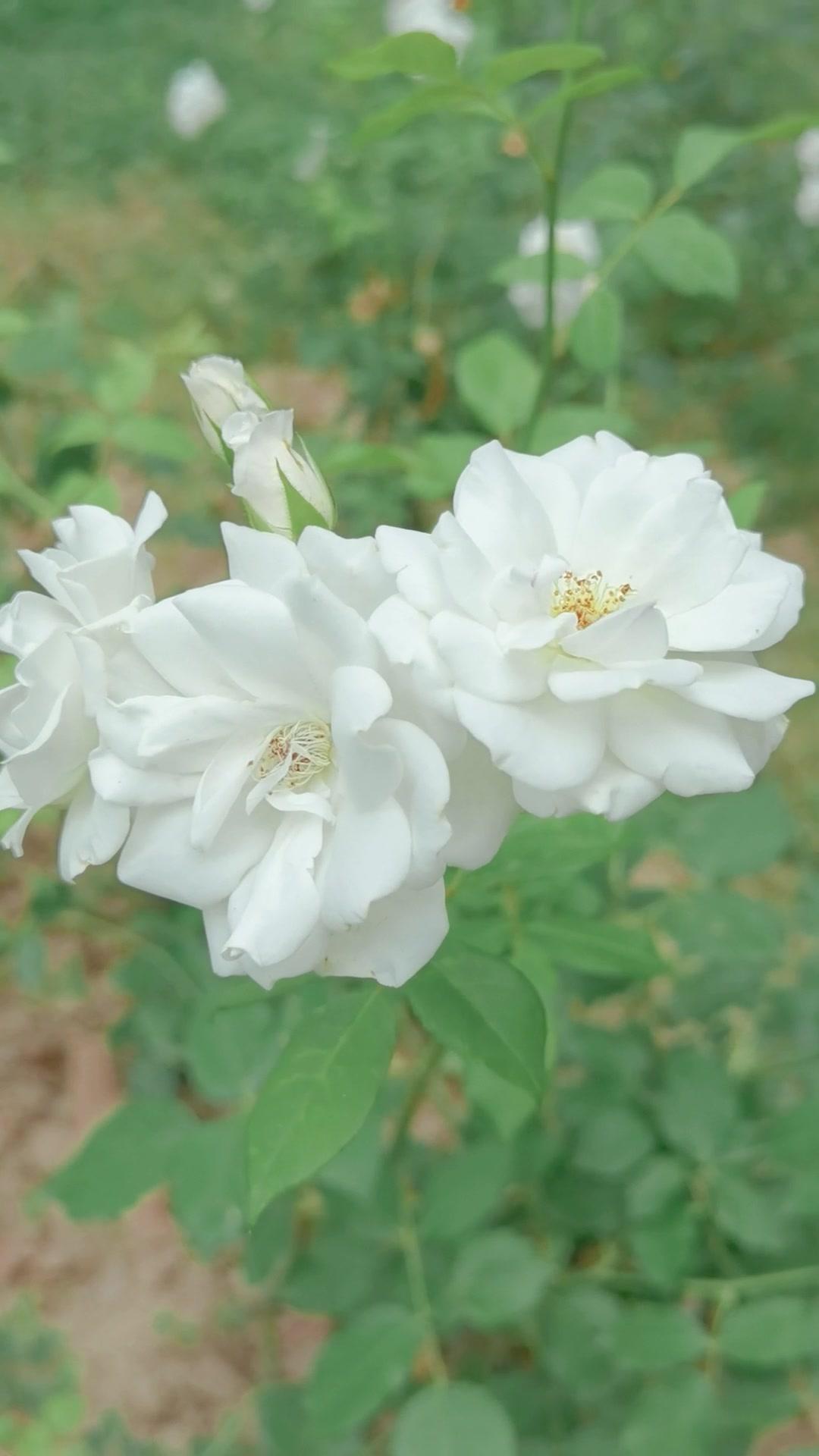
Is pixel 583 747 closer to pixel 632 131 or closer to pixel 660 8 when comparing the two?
pixel 632 131

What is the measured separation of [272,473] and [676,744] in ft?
0.95

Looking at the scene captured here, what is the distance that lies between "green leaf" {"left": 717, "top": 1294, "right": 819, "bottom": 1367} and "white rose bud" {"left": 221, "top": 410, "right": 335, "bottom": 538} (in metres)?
0.90

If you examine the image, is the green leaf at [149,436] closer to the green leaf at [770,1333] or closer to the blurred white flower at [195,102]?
the green leaf at [770,1333]

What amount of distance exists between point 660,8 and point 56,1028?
2.52 meters

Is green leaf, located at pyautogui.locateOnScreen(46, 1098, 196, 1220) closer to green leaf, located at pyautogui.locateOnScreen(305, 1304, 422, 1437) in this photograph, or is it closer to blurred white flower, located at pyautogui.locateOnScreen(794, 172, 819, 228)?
green leaf, located at pyautogui.locateOnScreen(305, 1304, 422, 1437)

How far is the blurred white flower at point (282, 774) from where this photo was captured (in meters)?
0.60

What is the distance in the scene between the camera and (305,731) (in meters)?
0.70

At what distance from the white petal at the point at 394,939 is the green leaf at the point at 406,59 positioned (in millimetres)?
618

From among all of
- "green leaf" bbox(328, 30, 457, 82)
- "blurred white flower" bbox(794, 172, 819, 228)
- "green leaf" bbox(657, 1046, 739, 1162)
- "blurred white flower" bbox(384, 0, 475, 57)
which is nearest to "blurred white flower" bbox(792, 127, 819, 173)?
"blurred white flower" bbox(794, 172, 819, 228)

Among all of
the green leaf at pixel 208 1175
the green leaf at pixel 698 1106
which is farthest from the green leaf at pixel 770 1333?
the green leaf at pixel 208 1175

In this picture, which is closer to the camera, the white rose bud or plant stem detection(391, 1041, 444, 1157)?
the white rose bud

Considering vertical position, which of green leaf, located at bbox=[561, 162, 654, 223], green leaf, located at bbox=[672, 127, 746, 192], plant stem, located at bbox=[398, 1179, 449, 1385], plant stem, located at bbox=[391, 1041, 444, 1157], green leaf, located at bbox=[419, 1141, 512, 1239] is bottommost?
plant stem, located at bbox=[398, 1179, 449, 1385]

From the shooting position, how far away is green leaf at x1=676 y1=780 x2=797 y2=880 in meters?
1.36

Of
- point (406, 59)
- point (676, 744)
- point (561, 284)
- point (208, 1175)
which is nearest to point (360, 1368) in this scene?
point (208, 1175)
